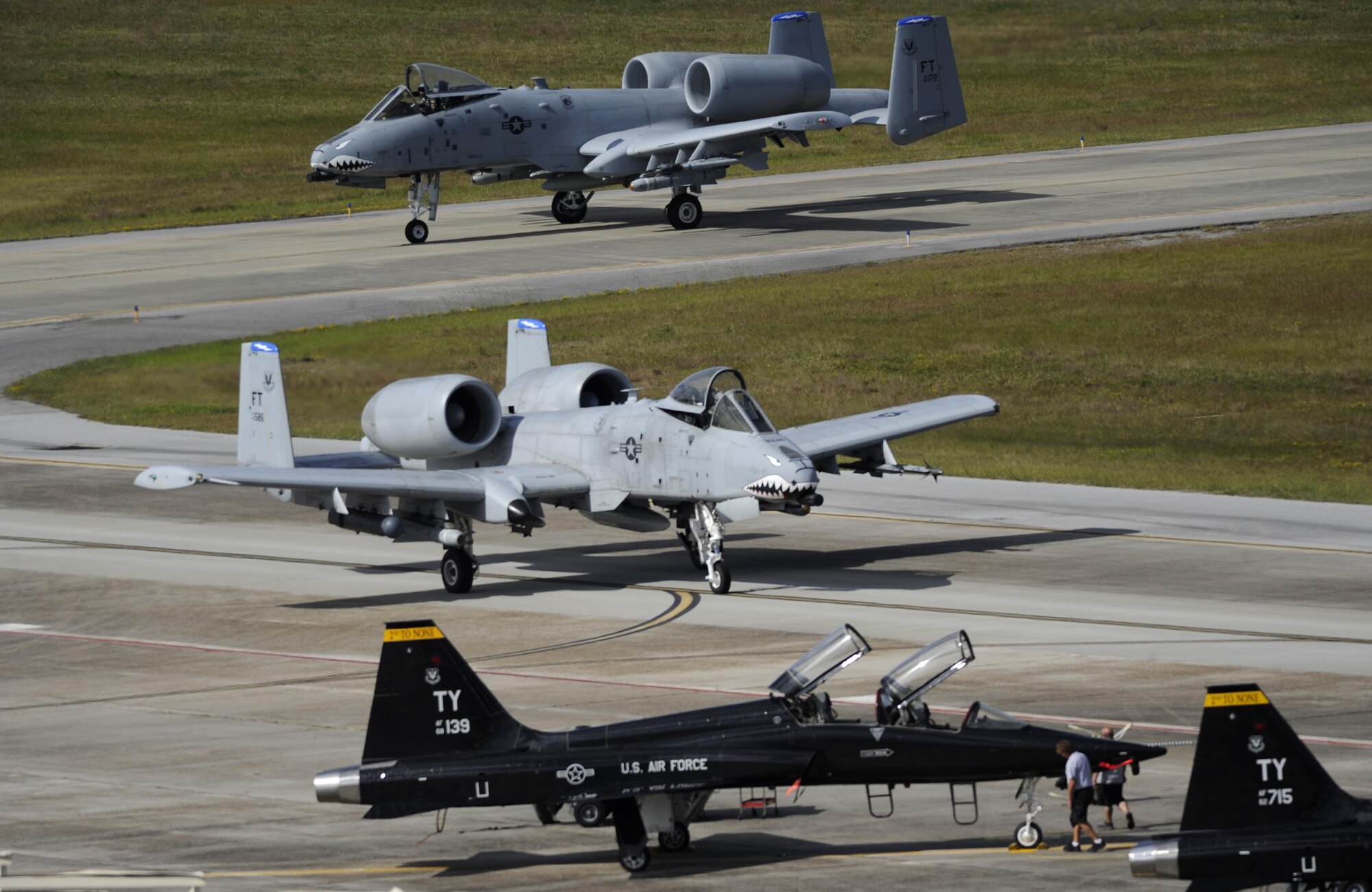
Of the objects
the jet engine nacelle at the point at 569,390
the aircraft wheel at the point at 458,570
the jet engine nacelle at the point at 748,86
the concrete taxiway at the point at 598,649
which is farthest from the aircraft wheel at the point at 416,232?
the aircraft wheel at the point at 458,570

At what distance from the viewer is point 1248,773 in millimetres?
11688

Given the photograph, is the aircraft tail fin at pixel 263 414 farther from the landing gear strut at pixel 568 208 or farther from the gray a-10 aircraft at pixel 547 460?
the landing gear strut at pixel 568 208

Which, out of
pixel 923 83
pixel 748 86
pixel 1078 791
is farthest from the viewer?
pixel 748 86

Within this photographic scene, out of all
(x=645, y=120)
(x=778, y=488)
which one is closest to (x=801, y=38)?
(x=645, y=120)

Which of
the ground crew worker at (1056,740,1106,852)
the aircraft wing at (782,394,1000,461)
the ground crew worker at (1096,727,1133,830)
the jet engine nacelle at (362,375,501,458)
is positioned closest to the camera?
the ground crew worker at (1056,740,1106,852)

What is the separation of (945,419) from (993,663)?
26.4ft

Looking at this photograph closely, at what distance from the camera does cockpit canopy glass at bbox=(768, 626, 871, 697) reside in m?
14.5

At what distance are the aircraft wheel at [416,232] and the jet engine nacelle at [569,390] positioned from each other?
35354 mm

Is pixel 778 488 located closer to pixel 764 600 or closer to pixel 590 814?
pixel 764 600

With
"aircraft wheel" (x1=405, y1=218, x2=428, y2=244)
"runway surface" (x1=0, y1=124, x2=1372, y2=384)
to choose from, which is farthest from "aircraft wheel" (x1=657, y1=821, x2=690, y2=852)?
"aircraft wheel" (x1=405, y1=218, x2=428, y2=244)

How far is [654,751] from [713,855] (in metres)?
1.28

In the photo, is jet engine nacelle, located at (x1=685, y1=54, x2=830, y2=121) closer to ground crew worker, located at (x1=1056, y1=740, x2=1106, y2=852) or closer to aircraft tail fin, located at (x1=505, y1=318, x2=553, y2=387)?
aircraft tail fin, located at (x1=505, y1=318, x2=553, y2=387)

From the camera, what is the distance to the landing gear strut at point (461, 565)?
85.4 feet

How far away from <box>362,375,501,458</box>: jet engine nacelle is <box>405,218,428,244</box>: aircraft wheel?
36305 millimetres
